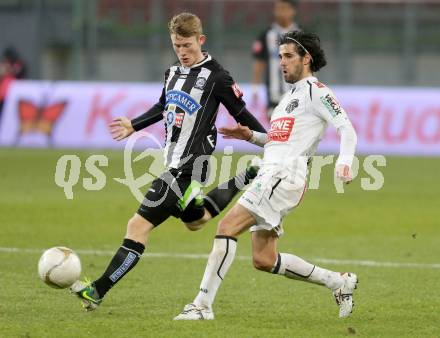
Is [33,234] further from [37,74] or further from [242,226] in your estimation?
[37,74]

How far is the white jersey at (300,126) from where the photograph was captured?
7.10 meters

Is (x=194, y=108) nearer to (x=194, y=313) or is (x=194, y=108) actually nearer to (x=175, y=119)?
(x=175, y=119)

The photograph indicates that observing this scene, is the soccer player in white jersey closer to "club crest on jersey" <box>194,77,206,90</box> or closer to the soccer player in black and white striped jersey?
the soccer player in black and white striped jersey

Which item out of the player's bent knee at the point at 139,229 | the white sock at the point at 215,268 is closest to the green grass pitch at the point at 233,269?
the white sock at the point at 215,268

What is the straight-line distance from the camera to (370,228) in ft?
41.0

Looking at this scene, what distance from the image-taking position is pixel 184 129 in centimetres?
751

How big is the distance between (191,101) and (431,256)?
13.1ft

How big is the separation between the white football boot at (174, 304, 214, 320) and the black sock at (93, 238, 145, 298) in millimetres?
518

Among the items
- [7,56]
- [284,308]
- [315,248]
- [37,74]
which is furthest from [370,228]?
[37,74]

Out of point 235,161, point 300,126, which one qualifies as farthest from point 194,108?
point 235,161

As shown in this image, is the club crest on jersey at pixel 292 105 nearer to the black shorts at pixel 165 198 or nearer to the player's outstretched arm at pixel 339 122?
the player's outstretched arm at pixel 339 122

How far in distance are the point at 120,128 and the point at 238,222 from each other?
124 cm

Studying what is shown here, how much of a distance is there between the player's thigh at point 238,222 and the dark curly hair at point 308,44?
1.18 meters

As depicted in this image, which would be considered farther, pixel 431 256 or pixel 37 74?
pixel 37 74
